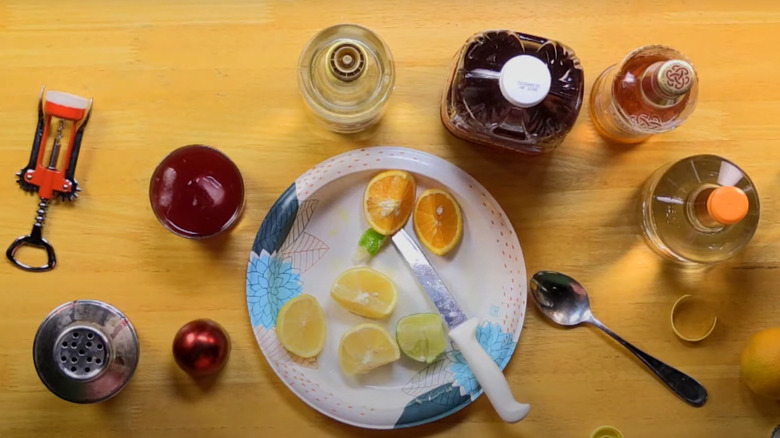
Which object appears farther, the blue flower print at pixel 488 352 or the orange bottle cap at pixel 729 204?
the blue flower print at pixel 488 352

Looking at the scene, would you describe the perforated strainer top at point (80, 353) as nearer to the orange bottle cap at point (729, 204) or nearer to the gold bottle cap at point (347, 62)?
the gold bottle cap at point (347, 62)

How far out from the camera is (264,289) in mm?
887

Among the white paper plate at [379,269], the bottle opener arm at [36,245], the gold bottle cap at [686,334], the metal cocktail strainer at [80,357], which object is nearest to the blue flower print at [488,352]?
the white paper plate at [379,269]

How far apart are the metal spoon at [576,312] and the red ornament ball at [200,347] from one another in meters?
0.45

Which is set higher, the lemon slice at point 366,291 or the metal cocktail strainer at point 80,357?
the lemon slice at point 366,291

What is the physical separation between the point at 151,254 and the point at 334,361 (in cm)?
31

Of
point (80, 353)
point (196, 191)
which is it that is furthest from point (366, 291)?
point (80, 353)

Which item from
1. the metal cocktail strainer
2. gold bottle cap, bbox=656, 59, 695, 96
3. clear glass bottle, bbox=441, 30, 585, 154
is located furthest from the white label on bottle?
the metal cocktail strainer

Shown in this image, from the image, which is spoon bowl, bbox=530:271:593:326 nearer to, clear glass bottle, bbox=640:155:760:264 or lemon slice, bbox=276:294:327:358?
clear glass bottle, bbox=640:155:760:264

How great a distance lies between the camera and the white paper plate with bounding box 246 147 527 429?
0.88 m

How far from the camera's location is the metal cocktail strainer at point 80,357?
33.4 inches

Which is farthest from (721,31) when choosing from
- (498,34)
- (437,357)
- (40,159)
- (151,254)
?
(40,159)

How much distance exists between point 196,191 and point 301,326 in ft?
0.78

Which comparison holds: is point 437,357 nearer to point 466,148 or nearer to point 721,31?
point 466,148
